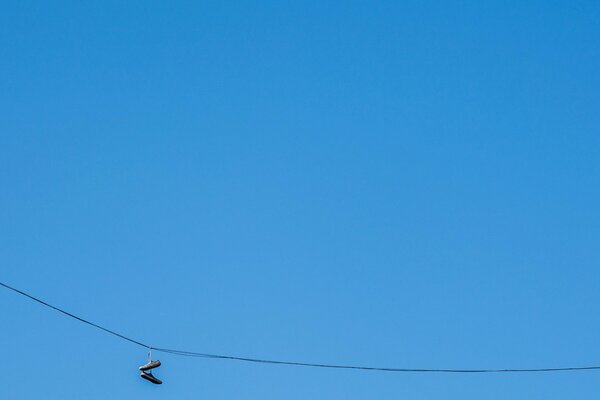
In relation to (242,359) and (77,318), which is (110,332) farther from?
(242,359)

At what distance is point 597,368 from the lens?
54.7ft

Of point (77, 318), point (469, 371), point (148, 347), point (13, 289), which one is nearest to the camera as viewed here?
point (13, 289)

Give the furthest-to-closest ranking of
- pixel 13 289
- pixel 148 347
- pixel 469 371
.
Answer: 1. pixel 469 371
2. pixel 148 347
3. pixel 13 289

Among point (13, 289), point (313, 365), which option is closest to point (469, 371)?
point (313, 365)

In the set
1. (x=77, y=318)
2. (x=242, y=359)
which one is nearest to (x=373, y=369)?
(x=242, y=359)

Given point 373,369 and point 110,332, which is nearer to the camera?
point 110,332

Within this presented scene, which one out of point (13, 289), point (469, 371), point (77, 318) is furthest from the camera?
point (469, 371)

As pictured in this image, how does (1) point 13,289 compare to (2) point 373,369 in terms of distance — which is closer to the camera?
(1) point 13,289

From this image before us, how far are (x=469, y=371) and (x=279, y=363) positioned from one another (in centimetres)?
344

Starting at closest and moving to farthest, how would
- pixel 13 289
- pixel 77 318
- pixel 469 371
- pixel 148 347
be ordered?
1. pixel 13 289
2. pixel 77 318
3. pixel 148 347
4. pixel 469 371

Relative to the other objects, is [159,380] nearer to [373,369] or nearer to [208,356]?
[208,356]

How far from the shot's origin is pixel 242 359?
53.8 feet

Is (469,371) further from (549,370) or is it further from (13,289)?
(13,289)

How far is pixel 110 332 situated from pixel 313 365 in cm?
368
